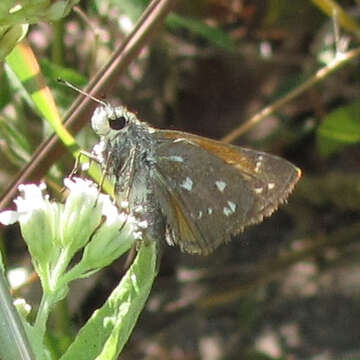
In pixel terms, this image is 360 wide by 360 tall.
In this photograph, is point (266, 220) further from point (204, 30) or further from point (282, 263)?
point (204, 30)

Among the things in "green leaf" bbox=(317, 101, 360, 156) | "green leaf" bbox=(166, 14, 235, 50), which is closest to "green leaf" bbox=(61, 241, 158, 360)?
"green leaf" bbox=(166, 14, 235, 50)

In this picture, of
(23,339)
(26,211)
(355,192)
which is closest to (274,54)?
(355,192)

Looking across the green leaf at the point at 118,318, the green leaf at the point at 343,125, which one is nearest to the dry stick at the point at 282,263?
the green leaf at the point at 343,125

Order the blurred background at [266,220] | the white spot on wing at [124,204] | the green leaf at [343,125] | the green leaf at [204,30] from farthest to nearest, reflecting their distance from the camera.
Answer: the blurred background at [266,220]
the green leaf at [343,125]
the green leaf at [204,30]
the white spot on wing at [124,204]

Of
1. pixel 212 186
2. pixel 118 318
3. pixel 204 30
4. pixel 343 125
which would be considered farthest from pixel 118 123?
pixel 343 125

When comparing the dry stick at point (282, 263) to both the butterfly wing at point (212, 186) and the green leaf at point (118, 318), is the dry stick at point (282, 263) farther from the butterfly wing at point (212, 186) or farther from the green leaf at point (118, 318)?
the green leaf at point (118, 318)
